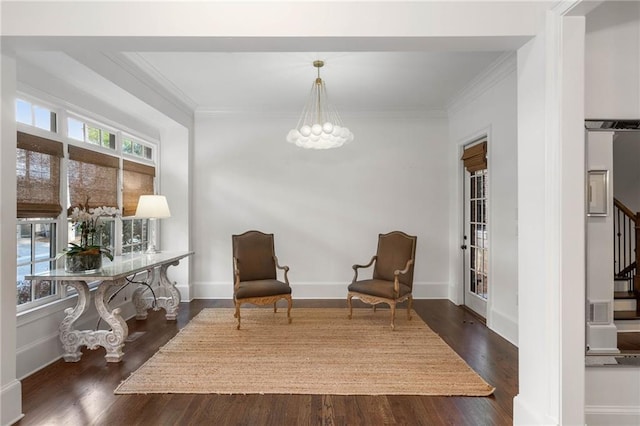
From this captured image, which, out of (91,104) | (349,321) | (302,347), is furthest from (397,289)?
(91,104)

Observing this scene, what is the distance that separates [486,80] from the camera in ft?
13.8

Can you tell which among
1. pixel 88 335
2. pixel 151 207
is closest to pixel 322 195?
pixel 151 207

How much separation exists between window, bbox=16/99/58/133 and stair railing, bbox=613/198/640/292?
4368mm

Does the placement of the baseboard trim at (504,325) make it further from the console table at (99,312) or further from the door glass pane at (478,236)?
the console table at (99,312)

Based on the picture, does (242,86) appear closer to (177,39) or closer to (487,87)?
(177,39)

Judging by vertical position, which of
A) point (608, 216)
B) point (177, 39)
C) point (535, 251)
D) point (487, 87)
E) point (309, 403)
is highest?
point (487, 87)

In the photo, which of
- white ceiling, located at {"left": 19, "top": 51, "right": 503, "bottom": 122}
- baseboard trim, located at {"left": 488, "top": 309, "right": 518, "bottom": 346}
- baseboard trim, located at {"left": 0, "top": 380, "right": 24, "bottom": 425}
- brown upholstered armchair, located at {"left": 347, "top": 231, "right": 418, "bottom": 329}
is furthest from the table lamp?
baseboard trim, located at {"left": 488, "top": 309, "right": 518, "bottom": 346}

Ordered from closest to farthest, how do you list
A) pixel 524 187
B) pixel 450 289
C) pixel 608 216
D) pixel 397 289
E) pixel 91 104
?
pixel 608 216 < pixel 524 187 < pixel 91 104 < pixel 397 289 < pixel 450 289

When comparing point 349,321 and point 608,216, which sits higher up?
point 608,216

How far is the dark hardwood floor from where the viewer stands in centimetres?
231

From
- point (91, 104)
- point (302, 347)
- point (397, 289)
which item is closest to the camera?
point (302, 347)

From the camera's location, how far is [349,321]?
435cm

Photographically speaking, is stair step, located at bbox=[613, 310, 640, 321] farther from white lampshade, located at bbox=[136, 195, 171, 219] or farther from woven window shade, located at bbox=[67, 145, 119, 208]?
white lampshade, located at bbox=[136, 195, 171, 219]

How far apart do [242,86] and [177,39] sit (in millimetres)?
2483
